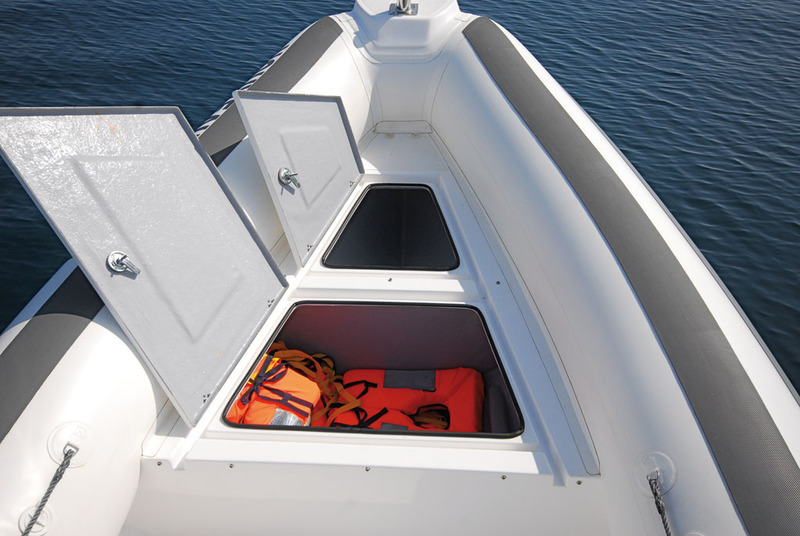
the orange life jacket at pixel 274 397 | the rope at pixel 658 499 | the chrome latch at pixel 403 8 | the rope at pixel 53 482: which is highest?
the chrome latch at pixel 403 8

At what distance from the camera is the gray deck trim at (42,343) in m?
1.33

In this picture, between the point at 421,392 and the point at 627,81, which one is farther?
the point at 627,81

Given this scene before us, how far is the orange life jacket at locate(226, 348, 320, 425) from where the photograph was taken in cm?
190

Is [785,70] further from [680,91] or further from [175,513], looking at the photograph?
[175,513]

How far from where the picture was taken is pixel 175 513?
5.43 ft

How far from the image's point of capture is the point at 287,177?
218cm

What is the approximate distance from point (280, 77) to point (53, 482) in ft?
6.01

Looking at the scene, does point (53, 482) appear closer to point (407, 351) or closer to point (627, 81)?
point (407, 351)

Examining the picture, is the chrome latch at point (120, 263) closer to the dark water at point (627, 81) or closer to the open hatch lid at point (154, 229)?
the open hatch lid at point (154, 229)

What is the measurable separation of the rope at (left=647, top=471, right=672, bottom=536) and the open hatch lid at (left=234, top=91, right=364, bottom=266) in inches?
53.3

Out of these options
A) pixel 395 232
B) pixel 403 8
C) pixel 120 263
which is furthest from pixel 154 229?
pixel 403 8

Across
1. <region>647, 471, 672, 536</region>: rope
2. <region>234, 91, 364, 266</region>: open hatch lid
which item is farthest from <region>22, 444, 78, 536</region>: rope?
<region>647, 471, 672, 536</region>: rope

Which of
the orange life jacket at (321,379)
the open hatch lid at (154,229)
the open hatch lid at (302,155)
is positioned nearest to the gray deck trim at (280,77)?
the open hatch lid at (302,155)

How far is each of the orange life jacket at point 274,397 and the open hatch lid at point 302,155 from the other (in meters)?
0.42
